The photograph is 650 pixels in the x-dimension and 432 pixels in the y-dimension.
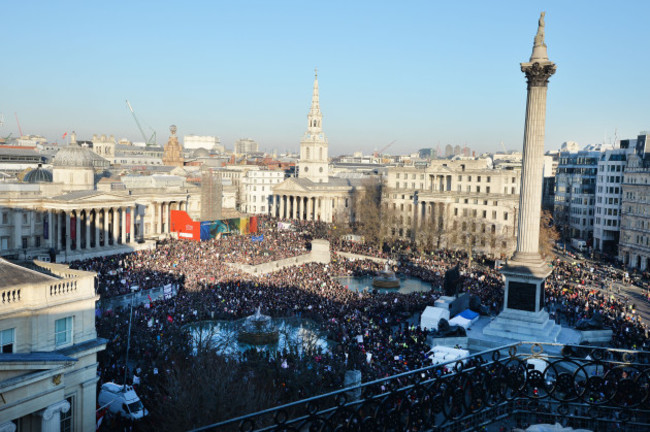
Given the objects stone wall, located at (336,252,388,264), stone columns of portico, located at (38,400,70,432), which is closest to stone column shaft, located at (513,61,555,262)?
stone columns of portico, located at (38,400,70,432)

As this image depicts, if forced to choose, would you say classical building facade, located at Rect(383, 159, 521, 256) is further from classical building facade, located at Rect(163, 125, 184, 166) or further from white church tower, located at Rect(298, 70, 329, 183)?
classical building facade, located at Rect(163, 125, 184, 166)

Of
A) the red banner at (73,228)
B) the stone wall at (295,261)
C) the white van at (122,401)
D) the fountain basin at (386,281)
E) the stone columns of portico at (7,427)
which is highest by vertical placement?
the stone columns of portico at (7,427)

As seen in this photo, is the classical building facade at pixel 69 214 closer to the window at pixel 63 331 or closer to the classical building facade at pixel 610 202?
the window at pixel 63 331

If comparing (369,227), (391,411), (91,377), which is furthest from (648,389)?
(369,227)

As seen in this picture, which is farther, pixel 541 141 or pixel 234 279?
pixel 234 279

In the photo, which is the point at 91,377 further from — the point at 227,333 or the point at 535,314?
the point at 535,314

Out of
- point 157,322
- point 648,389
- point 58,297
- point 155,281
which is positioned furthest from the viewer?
point 155,281

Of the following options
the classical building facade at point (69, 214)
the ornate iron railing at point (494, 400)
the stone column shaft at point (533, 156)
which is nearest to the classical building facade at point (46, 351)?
the ornate iron railing at point (494, 400)
